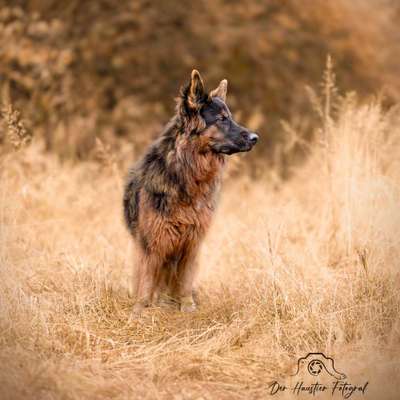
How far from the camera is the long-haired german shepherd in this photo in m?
5.41

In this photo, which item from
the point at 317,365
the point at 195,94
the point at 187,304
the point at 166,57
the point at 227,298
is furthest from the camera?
the point at 166,57

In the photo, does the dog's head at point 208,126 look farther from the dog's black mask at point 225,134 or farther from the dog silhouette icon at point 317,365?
the dog silhouette icon at point 317,365

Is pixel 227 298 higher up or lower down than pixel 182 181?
lower down

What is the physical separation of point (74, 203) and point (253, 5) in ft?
28.0

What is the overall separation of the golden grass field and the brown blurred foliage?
10.1ft

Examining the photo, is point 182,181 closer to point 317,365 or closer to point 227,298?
point 227,298

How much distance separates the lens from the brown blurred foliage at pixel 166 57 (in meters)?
10.4

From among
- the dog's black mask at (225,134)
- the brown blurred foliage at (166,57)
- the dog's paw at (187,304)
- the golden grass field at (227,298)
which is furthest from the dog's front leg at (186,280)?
the brown blurred foliage at (166,57)

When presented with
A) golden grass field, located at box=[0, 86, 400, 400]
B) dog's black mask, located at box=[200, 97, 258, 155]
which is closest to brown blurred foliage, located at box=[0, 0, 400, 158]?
golden grass field, located at box=[0, 86, 400, 400]

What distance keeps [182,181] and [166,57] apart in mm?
8599

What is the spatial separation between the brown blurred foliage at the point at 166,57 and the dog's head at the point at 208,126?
15.6 feet

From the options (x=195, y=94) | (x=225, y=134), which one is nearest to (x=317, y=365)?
(x=225, y=134)

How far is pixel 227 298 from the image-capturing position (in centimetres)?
558

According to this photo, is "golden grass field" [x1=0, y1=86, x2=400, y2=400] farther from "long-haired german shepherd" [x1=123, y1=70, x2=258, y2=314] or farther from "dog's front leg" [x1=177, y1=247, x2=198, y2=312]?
"long-haired german shepherd" [x1=123, y1=70, x2=258, y2=314]
